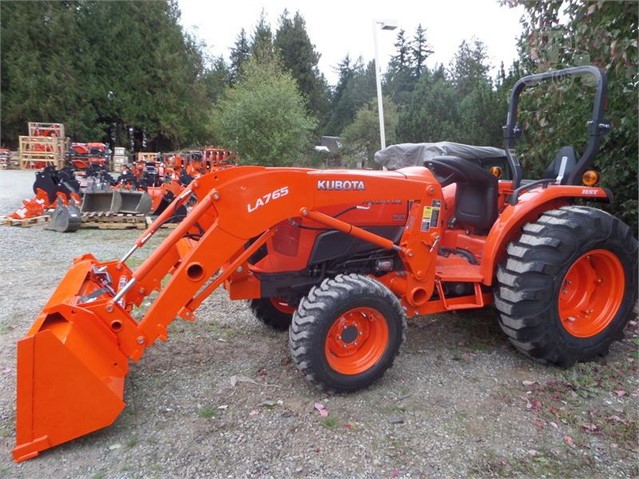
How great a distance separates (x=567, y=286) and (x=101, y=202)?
918cm

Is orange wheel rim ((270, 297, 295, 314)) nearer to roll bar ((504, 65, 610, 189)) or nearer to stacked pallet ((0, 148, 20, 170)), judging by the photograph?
roll bar ((504, 65, 610, 189))

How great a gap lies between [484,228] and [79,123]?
1278 inches

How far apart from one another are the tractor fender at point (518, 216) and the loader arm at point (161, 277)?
423 millimetres

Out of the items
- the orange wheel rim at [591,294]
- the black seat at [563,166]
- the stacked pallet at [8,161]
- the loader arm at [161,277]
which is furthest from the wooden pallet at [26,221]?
the stacked pallet at [8,161]

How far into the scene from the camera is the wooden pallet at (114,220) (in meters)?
9.45

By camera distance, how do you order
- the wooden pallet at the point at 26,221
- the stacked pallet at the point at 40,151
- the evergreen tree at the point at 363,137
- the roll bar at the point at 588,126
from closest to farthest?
the roll bar at the point at 588,126 < the wooden pallet at the point at 26,221 < the stacked pallet at the point at 40,151 < the evergreen tree at the point at 363,137

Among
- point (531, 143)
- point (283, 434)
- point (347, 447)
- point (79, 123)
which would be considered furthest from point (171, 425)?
point (79, 123)

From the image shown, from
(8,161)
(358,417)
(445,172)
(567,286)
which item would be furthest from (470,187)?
(8,161)

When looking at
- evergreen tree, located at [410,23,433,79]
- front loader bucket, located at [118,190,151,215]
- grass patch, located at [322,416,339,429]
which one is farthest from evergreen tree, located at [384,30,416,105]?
grass patch, located at [322,416,339,429]

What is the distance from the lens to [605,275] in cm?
386

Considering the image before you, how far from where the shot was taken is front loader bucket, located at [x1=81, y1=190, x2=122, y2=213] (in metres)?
9.92

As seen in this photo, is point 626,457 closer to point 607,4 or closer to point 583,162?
point 583,162

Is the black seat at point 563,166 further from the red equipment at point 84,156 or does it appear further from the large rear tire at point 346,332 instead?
the red equipment at point 84,156

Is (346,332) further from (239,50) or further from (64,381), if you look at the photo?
(239,50)
